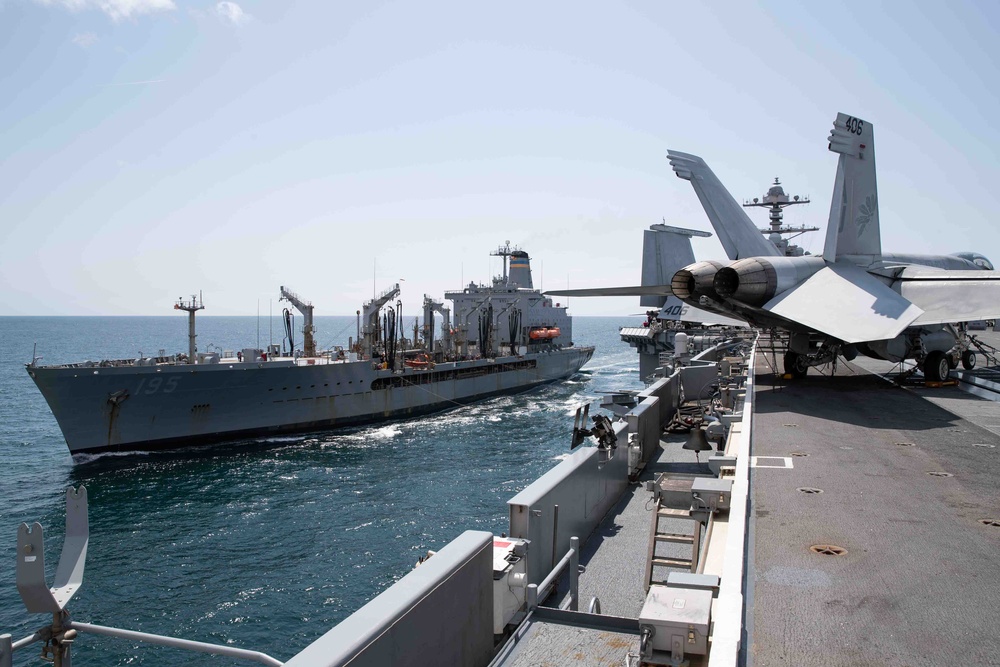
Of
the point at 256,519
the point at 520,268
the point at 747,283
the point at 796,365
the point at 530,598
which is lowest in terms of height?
the point at 256,519

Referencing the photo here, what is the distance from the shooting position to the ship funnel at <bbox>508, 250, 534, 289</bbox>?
2726 inches

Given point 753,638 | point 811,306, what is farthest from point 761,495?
point 811,306

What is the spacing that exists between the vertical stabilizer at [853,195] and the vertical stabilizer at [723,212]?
2.17 m

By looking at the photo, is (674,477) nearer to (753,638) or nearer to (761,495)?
(761,495)

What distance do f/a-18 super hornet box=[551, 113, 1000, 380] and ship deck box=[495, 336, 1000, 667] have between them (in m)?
5.30

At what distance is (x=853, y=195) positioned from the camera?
19.2 metres

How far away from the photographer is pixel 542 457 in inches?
1149

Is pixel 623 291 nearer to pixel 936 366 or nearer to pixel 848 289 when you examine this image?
pixel 848 289

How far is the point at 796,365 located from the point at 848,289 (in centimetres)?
288

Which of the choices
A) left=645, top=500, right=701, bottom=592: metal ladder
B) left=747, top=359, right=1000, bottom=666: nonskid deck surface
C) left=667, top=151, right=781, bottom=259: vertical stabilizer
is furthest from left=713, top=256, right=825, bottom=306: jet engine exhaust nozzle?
left=645, top=500, right=701, bottom=592: metal ladder

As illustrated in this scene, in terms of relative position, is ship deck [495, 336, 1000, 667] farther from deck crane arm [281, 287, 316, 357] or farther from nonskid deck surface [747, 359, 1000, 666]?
deck crane arm [281, 287, 316, 357]

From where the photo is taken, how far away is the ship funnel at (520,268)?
6925cm

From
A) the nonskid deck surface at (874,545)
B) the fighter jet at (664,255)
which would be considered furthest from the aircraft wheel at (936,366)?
the fighter jet at (664,255)

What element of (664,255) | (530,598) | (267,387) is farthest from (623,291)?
(664,255)
